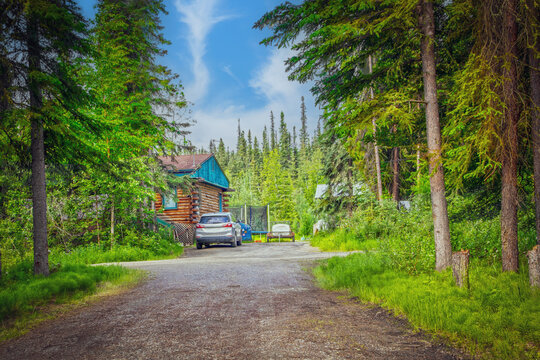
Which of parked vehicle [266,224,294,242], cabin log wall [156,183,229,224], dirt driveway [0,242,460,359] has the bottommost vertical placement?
parked vehicle [266,224,294,242]

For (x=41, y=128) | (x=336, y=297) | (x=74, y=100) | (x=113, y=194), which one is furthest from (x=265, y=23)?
(x=113, y=194)

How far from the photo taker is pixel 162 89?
1822 centimetres

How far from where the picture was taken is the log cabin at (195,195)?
90.8 feet

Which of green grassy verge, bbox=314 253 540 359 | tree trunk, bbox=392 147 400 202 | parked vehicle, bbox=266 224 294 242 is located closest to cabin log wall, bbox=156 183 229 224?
parked vehicle, bbox=266 224 294 242

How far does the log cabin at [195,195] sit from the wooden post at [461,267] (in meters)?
19.6

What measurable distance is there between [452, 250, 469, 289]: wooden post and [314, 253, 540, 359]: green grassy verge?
0.13 meters

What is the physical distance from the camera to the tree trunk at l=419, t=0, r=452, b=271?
7117 millimetres

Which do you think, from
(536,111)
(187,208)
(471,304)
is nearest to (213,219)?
(187,208)

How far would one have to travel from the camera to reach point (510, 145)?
6.25 m

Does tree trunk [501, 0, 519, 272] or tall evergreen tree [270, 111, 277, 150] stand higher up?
tall evergreen tree [270, 111, 277, 150]

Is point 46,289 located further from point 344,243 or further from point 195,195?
point 195,195

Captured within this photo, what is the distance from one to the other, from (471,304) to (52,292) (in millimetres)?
7063

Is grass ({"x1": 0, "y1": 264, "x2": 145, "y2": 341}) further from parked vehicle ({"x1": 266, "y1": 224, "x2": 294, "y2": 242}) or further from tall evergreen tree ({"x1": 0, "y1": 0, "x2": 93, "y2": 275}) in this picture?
parked vehicle ({"x1": 266, "y1": 224, "x2": 294, "y2": 242})

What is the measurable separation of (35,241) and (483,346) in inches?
316
